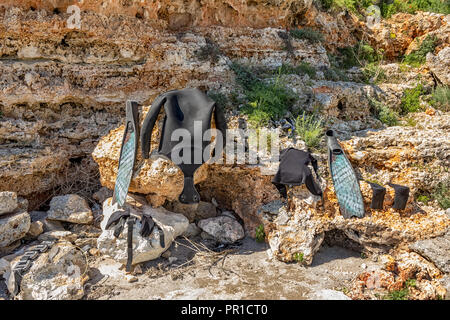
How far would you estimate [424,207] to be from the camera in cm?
406

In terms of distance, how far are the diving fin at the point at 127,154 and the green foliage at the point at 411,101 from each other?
4674 mm

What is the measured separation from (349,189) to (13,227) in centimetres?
393

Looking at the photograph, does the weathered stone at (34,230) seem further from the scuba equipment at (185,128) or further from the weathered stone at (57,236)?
the scuba equipment at (185,128)

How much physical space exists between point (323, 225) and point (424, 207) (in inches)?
55.3

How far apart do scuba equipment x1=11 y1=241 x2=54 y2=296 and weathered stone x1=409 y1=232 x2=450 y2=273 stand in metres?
4.08

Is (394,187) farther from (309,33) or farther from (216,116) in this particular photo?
(309,33)

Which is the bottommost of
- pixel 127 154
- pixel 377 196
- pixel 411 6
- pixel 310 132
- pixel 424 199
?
pixel 424 199

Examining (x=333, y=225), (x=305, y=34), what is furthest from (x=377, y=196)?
(x=305, y=34)

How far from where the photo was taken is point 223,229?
418cm

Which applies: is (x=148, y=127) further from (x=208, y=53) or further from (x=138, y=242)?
(x=208, y=53)

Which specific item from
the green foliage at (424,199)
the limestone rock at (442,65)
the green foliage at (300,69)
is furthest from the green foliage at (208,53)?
the limestone rock at (442,65)

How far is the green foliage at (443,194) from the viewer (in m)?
4.03

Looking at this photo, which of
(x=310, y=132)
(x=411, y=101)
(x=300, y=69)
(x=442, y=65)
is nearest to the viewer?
(x=310, y=132)

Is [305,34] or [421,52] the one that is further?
[421,52]
